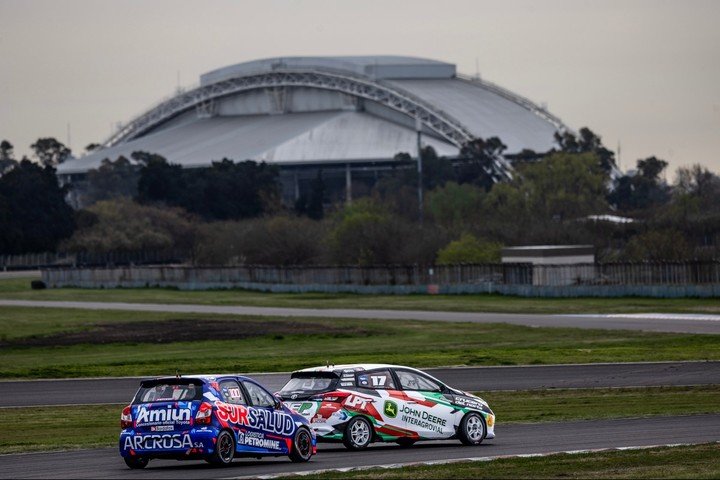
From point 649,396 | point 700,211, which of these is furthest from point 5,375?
point 700,211

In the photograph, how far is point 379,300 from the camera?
345 ft

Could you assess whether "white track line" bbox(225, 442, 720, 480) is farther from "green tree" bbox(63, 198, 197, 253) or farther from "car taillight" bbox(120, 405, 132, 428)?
"green tree" bbox(63, 198, 197, 253)

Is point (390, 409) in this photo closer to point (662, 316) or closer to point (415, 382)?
point (415, 382)

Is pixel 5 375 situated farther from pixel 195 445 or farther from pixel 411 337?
pixel 195 445

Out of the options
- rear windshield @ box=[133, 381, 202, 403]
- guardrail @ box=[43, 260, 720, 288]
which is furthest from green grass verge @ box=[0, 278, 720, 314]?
rear windshield @ box=[133, 381, 202, 403]

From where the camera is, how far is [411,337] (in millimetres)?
68688

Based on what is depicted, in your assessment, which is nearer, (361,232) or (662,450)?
(662,450)

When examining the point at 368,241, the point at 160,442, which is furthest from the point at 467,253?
the point at 160,442

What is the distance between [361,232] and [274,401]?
10990cm

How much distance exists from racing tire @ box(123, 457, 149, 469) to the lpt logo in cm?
575

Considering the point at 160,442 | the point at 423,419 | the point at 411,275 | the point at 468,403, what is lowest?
the point at 423,419

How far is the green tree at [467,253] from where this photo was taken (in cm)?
12356

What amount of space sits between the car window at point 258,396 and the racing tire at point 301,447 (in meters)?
0.84

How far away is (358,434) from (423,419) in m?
1.74
